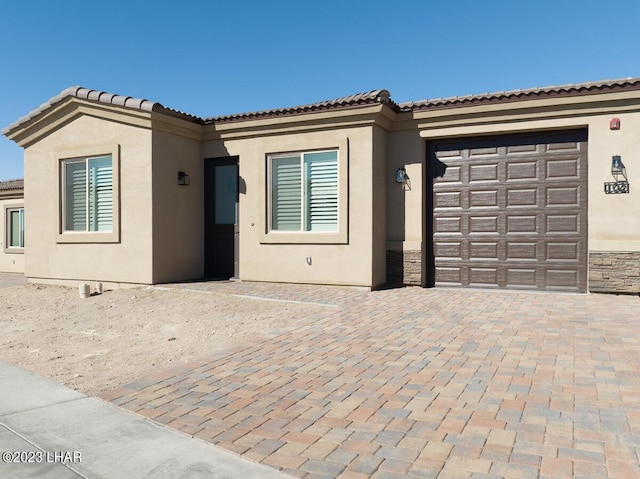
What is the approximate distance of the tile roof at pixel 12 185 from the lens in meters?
17.3

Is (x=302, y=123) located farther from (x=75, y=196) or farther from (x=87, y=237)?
(x=75, y=196)

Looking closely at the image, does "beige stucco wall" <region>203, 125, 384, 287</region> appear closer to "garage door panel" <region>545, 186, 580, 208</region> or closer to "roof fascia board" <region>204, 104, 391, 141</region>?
"roof fascia board" <region>204, 104, 391, 141</region>

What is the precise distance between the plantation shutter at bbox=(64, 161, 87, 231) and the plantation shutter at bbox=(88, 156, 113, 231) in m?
0.24

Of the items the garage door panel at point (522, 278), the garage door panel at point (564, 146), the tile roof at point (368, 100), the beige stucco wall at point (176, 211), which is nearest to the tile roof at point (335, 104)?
the tile roof at point (368, 100)

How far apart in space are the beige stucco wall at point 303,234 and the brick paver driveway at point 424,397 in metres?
2.91

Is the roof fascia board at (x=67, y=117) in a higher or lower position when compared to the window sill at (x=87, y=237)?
higher

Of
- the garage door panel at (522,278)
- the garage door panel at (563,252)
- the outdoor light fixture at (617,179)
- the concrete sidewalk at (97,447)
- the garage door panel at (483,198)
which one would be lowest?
the concrete sidewalk at (97,447)

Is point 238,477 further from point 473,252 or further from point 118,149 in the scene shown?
point 118,149

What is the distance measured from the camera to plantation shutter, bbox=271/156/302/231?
10.8 m

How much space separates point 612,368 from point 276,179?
303 inches

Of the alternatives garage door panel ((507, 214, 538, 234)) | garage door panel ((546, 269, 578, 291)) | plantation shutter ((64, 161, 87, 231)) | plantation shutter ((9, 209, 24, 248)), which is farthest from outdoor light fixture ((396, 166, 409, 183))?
plantation shutter ((9, 209, 24, 248))

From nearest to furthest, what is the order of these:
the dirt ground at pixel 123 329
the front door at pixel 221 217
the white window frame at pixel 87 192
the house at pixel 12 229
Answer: the dirt ground at pixel 123 329
the white window frame at pixel 87 192
the front door at pixel 221 217
the house at pixel 12 229

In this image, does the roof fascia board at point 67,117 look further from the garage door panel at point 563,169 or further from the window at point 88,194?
the garage door panel at point 563,169

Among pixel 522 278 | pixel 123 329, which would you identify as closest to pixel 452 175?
pixel 522 278
